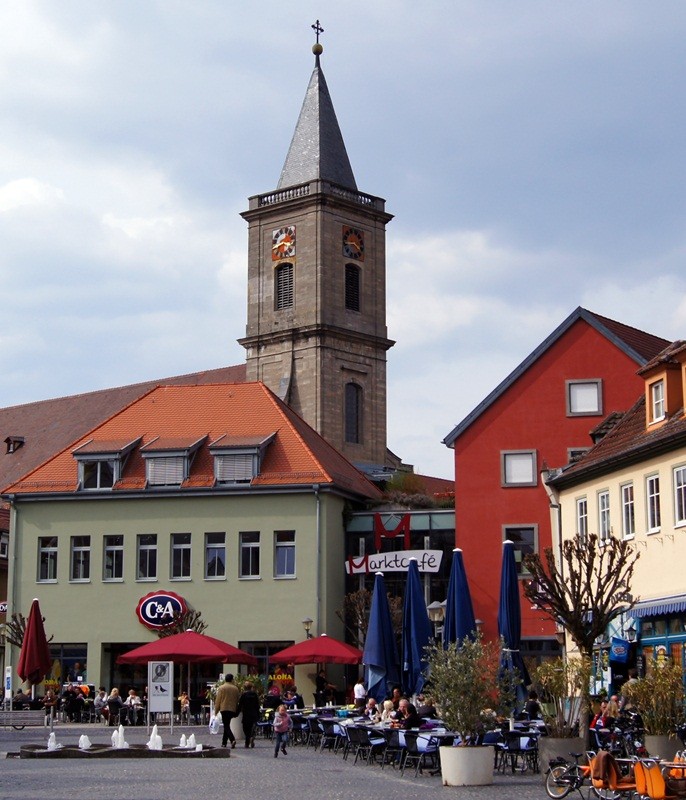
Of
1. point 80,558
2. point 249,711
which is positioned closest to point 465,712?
point 249,711

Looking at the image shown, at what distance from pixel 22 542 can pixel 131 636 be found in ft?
17.0

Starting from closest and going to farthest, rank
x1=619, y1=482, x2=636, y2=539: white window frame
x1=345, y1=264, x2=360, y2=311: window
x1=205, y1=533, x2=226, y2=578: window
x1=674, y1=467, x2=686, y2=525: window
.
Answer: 1. x1=674, y1=467, x2=686, y2=525: window
2. x1=619, y1=482, x2=636, y2=539: white window frame
3. x1=205, y1=533, x2=226, y2=578: window
4. x1=345, y1=264, x2=360, y2=311: window

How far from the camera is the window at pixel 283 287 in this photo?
82062mm

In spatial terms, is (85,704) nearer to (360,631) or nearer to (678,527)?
(360,631)

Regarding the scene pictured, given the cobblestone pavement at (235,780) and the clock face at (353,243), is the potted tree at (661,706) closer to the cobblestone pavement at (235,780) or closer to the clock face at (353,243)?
the cobblestone pavement at (235,780)

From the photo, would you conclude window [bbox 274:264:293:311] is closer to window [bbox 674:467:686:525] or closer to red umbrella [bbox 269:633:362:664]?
red umbrella [bbox 269:633:362:664]

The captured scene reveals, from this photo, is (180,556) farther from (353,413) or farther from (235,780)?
(353,413)

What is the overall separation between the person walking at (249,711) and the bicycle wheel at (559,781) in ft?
Answer: 39.4

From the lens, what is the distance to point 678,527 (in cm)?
3008

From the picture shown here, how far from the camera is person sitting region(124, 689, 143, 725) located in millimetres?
39969

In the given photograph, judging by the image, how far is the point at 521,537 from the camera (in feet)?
148

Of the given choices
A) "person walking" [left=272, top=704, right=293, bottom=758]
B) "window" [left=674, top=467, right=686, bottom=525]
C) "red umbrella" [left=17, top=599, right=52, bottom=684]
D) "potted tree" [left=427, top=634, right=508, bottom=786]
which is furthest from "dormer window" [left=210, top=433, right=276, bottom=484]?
"potted tree" [left=427, top=634, right=508, bottom=786]

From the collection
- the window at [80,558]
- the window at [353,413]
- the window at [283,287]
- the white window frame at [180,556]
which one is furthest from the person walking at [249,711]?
the window at [283,287]

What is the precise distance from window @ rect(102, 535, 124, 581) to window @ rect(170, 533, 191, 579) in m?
1.71
